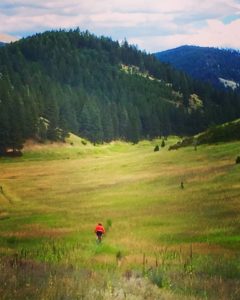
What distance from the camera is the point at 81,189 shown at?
5969 cm

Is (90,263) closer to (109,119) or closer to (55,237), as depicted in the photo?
(55,237)

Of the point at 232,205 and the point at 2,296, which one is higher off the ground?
the point at 2,296

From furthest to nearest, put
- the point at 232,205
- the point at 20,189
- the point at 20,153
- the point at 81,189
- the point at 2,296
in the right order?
the point at 20,153
the point at 20,189
the point at 81,189
the point at 232,205
the point at 2,296

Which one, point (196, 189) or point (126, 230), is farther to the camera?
point (196, 189)

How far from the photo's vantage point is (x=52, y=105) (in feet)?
507

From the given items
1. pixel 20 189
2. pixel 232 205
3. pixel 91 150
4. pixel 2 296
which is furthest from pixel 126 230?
pixel 91 150

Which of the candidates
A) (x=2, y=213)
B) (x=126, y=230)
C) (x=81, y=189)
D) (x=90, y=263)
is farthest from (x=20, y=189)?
(x=90, y=263)

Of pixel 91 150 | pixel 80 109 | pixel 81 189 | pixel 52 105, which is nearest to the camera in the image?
pixel 81 189

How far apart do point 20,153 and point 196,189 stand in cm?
7808

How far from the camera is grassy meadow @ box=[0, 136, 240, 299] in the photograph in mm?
13680

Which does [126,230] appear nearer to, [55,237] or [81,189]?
[55,237]

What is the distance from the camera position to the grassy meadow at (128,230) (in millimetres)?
13680

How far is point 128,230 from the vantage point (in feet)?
110

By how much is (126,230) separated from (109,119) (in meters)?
157
